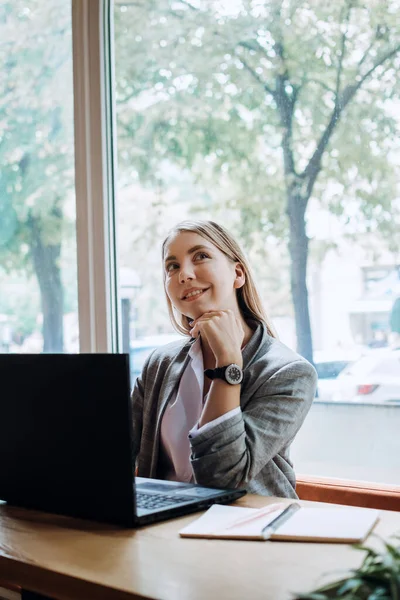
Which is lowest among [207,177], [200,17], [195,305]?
[195,305]

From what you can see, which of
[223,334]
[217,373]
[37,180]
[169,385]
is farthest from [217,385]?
[37,180]

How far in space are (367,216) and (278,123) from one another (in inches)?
17.4

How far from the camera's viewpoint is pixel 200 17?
255cm

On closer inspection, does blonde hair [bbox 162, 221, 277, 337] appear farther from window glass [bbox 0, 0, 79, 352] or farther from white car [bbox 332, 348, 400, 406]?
window glass [bbox 0, 0, 79, 352]

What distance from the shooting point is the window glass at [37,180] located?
9.71 ft

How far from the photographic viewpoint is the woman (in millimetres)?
1582

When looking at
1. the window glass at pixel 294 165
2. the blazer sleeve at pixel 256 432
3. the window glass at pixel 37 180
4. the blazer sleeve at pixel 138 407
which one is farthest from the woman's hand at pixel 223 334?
the window glass at pixel 37 180

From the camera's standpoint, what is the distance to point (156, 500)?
55.1 inches

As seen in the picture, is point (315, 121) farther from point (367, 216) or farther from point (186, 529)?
point (186, 529)

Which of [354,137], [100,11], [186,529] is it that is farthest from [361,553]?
[100,11]

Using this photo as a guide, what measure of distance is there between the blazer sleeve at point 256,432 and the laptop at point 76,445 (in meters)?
0.08

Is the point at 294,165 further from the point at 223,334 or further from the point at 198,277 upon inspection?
the point at 223,334

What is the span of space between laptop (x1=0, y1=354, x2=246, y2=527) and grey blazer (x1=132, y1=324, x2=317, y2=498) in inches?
3.8

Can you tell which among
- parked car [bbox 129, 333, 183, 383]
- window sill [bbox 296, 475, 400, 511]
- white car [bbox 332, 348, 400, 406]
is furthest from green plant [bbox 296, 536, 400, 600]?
parked car [bbox 129, 333, 183, 383]
